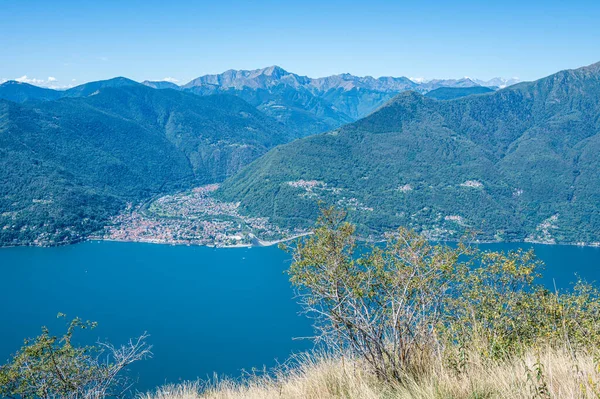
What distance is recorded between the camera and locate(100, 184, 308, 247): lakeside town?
66500 mm

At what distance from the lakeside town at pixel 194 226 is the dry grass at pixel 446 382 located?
2367 inches

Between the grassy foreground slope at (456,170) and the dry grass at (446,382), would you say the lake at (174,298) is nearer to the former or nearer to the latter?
the grassy foreground slope at (456,170)

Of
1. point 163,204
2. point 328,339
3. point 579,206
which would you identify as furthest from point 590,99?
point 328,339

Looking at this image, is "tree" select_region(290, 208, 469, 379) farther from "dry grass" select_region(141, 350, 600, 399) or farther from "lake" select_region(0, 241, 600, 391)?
"lake" select_region(0, 241, 600, 391)

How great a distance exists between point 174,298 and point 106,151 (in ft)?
295

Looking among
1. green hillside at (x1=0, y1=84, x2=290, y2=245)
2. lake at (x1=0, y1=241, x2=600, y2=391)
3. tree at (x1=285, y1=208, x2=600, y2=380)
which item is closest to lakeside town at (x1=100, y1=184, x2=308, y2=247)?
lake at (x1=0, y1=241, x2=600, y2=391)

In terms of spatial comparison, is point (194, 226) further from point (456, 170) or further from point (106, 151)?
point (106, 151)

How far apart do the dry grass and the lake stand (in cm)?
2413

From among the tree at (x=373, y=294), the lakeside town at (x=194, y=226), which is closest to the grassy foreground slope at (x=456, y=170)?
the lakeside town at (x=194, y=226)

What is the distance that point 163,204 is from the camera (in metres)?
91.1

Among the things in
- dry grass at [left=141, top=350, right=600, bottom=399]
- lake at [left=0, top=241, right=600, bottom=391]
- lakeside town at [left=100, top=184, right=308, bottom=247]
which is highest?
Answer: dry grass at [left=141, top=350, right=600, bottom=399]

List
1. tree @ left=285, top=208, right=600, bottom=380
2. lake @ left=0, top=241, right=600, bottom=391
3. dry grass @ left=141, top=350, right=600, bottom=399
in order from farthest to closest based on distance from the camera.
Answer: lake @ left=0, top=241, right=600, bottom=391 < tree @ left=285, top=208, right=600, bottom=380 < dry grass @ left=141, top=350, right=600, bottom=399

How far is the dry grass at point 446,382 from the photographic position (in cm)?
240

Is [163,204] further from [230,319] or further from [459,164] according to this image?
[459,164]
